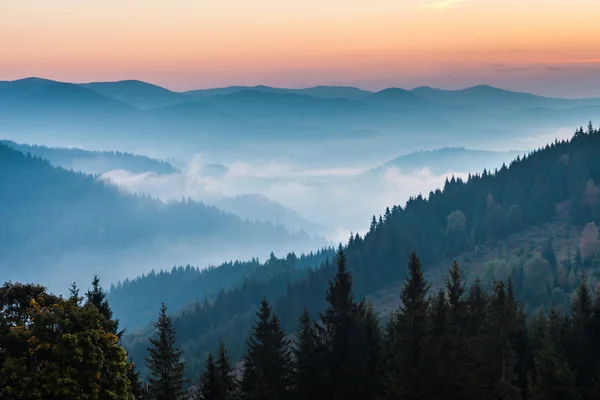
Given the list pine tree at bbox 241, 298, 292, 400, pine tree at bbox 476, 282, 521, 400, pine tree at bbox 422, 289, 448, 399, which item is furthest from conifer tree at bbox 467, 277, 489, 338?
pine tree at bbox 241, 298, 292, 400

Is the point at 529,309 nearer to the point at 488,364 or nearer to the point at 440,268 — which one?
the point at 440,268

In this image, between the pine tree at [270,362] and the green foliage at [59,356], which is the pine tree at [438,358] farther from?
the green foliage at [59,356]

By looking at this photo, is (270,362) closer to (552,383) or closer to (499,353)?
(499,353)

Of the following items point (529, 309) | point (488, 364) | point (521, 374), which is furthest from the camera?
point (529, 309)

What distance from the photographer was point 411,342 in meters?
53.7

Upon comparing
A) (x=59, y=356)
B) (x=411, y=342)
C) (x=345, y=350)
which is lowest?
(x=345, y=350)

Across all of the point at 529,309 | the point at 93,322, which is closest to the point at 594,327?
the point at 93,322

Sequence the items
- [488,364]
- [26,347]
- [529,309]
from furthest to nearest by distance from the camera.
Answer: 1. [529,309]
2. [488,364]
3. [26,347]

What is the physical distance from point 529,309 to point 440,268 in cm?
5051

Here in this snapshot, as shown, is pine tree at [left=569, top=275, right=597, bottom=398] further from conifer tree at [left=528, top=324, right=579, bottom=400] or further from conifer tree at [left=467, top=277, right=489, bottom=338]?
conifer tree at [left=528, top=324, right=579, bottom=400]

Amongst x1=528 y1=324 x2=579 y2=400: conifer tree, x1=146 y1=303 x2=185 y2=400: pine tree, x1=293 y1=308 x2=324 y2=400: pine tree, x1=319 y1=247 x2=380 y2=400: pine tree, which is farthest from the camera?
x1=319 y1=247 x2=380 y2=400: pine tree

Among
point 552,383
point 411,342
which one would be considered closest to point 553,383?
point 552,383

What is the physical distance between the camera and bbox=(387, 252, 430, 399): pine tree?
164 ft

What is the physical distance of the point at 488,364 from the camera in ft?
150
